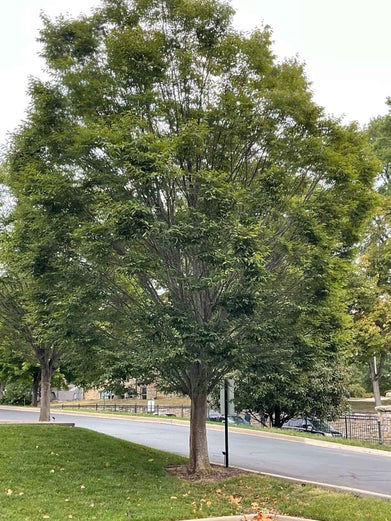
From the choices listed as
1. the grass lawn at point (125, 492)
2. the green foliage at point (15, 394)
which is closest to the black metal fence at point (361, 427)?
the grass lawn at point (125, 492)

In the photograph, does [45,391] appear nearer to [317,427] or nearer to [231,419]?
[231,419]

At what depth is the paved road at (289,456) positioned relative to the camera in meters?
10.3

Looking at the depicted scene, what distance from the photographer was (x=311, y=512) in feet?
24.0

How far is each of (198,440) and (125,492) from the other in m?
2.29

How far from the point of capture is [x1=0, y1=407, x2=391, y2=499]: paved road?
10.3 metres

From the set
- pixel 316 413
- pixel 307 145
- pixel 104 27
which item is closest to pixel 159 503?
pixel 307 145

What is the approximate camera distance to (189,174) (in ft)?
29.8

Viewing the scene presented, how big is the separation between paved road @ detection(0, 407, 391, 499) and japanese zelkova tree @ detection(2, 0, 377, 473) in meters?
2.62

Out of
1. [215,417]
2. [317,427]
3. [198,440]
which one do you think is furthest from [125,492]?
[215,417]

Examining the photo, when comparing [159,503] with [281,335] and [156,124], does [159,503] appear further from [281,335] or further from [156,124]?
[156,124]

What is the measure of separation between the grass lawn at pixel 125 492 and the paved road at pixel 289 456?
1.44 m

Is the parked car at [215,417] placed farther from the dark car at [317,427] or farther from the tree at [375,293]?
the tree at [375,293]

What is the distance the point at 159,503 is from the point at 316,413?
15956 mm

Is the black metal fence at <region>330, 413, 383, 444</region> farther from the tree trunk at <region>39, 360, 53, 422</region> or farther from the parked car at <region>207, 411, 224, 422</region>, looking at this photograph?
the tree trunk at <region>39, 360, 53, 422</region>
